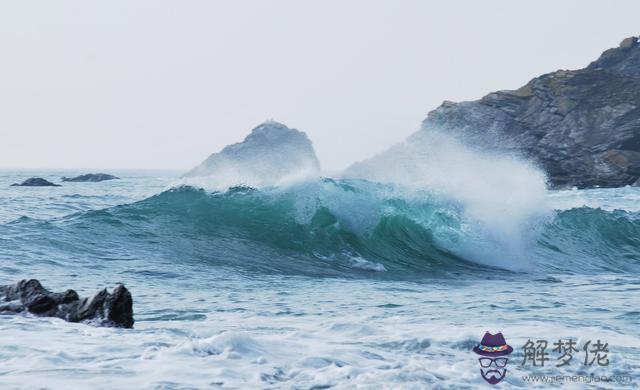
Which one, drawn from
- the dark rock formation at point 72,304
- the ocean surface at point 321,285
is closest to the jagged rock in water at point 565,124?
the ocean surface at point 321,285

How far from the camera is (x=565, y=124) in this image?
2448 inches

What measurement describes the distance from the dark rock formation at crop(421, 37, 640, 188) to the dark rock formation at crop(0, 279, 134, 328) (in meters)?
51.6

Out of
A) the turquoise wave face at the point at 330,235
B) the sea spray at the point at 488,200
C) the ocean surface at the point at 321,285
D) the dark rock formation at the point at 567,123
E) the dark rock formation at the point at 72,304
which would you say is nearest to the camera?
the ocean surface at the point at 321,285

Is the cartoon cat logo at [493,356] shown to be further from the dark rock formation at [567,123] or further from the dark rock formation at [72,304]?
the dark rock formation at [567,123]

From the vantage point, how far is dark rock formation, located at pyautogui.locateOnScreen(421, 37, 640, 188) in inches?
2200

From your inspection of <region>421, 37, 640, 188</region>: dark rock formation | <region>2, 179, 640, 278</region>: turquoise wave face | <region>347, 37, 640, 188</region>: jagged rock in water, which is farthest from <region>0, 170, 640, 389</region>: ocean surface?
<region>421, 37, 640, 188</region>: dark rock formation

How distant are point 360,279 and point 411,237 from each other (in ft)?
12.5

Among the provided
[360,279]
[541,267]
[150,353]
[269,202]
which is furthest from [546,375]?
[269,202]

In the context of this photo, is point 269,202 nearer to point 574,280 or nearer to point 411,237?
point 411,237

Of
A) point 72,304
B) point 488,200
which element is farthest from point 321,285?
point 488,200

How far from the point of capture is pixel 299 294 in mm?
10242

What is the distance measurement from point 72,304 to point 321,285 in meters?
4.80

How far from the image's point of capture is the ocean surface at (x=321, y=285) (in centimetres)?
554

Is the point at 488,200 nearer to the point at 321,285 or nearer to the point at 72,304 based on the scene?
the point at 321,285
